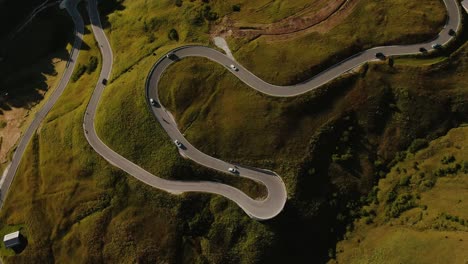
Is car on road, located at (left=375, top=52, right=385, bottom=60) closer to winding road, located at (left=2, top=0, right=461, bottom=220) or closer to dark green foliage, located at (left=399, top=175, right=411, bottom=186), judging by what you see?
winding road, located at (left=2, top=0, right=461, bottom=220)

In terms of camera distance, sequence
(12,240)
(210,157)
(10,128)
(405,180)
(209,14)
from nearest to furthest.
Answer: (405,180), (12,240), (210,157), (209,14), (10,128)

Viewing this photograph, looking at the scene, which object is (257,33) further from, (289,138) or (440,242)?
(440,242)

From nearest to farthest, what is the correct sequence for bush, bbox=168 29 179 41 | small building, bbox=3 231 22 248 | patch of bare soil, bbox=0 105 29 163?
small building, bbox=3 231 22 248, patch of bare soil, bbox=0 105 29 163, bush, bbox=168 29 179 41

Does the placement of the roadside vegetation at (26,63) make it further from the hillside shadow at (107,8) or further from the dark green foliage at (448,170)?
the dark green foliage at (448,170)

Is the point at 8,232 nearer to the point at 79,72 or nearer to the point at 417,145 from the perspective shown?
the point at 79,72

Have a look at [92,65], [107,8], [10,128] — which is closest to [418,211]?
[92,65]

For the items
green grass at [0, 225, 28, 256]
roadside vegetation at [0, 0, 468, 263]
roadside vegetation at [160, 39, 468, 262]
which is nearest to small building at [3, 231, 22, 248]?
green grass at [0, 225, 28, 256]

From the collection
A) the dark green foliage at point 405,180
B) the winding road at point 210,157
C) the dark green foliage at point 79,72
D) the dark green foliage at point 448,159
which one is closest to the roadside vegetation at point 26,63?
the dark green foliage at point 79,72
